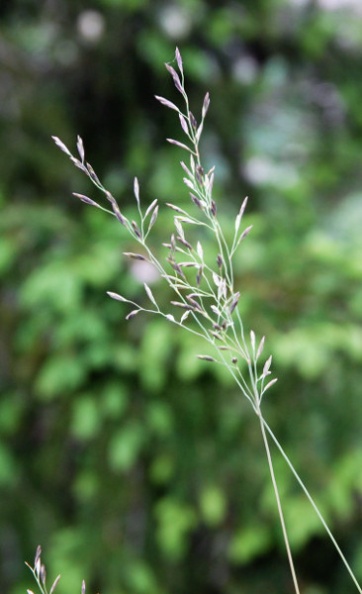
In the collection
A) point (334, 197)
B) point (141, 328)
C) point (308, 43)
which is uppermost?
point (308, 43)

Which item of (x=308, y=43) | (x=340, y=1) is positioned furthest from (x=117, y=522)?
(x=340, y=1)

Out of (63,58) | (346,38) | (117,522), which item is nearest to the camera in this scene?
(117,522)

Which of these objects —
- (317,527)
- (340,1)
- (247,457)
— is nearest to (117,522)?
(247,457)

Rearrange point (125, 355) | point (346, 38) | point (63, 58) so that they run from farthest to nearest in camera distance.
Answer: point (346, 38) → point (63, 58) → point (125, 355)

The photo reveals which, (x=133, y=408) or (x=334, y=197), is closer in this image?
(x=133, y=408)

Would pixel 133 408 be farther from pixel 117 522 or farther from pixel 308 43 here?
pixel 308 43

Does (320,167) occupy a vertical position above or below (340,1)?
below
